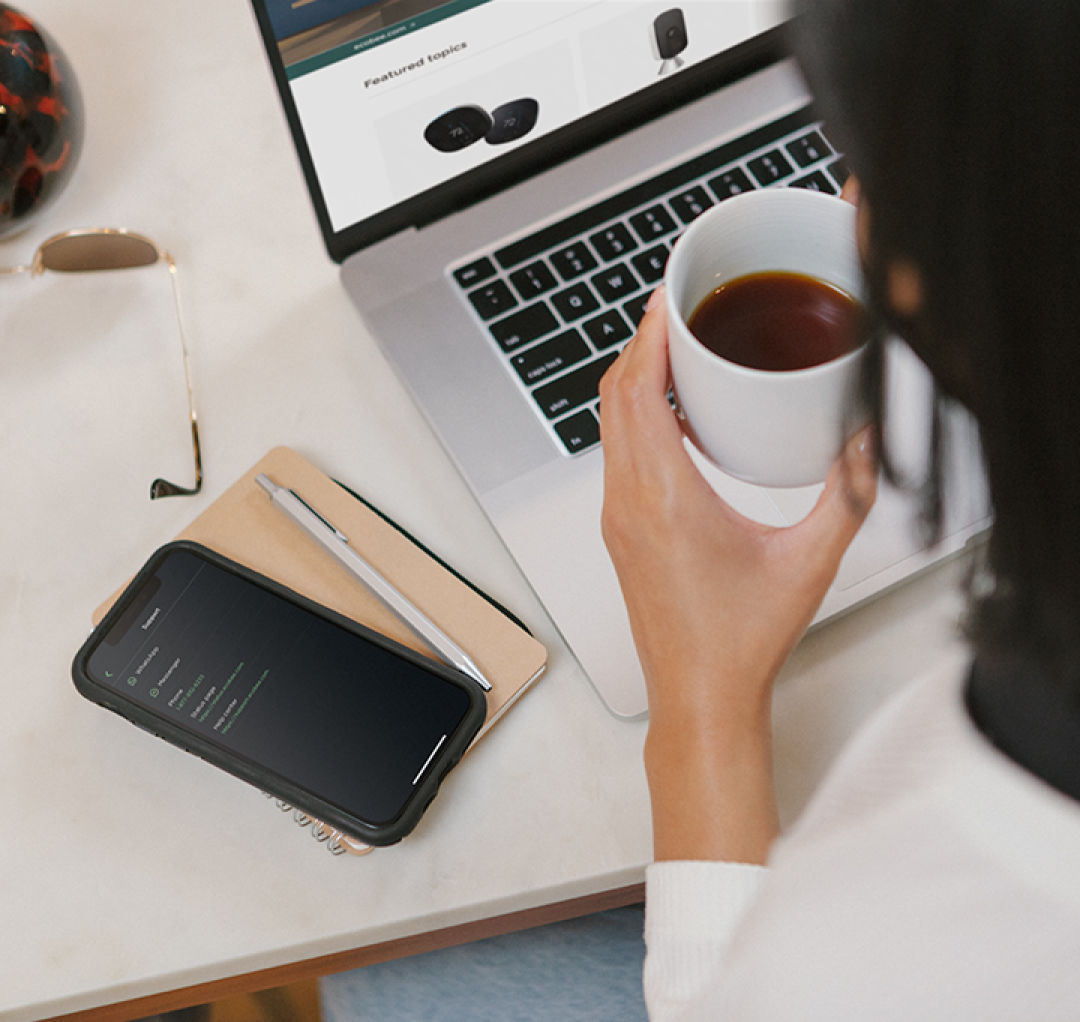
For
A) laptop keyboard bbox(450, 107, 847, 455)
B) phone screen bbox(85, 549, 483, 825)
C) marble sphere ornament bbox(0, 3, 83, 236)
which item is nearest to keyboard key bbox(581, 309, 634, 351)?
laptop keyboard bbox(450, 107, 847, 455)

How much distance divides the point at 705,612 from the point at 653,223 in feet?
0.83

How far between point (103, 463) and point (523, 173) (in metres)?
0.30

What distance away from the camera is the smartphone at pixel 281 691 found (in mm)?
496

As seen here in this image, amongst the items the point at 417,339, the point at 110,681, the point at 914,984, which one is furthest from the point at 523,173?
the point at 914,984

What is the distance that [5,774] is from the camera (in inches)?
21.1

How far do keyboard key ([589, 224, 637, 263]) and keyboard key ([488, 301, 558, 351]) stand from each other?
0.16ft

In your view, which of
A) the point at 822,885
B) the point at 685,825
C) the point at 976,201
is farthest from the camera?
the point at 685,825

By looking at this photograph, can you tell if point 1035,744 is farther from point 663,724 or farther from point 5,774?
point 5,774

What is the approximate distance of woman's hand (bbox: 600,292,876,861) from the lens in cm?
47

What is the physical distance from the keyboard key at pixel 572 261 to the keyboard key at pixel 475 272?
37 mm

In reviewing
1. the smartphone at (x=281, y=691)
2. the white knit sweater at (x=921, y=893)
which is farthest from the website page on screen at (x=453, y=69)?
the white knit sweater at (x=921, y=893)

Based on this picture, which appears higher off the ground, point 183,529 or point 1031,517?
point 1031,517

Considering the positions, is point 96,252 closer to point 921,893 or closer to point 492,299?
point 492,299

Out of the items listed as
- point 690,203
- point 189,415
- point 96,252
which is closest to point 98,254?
point 96,252
